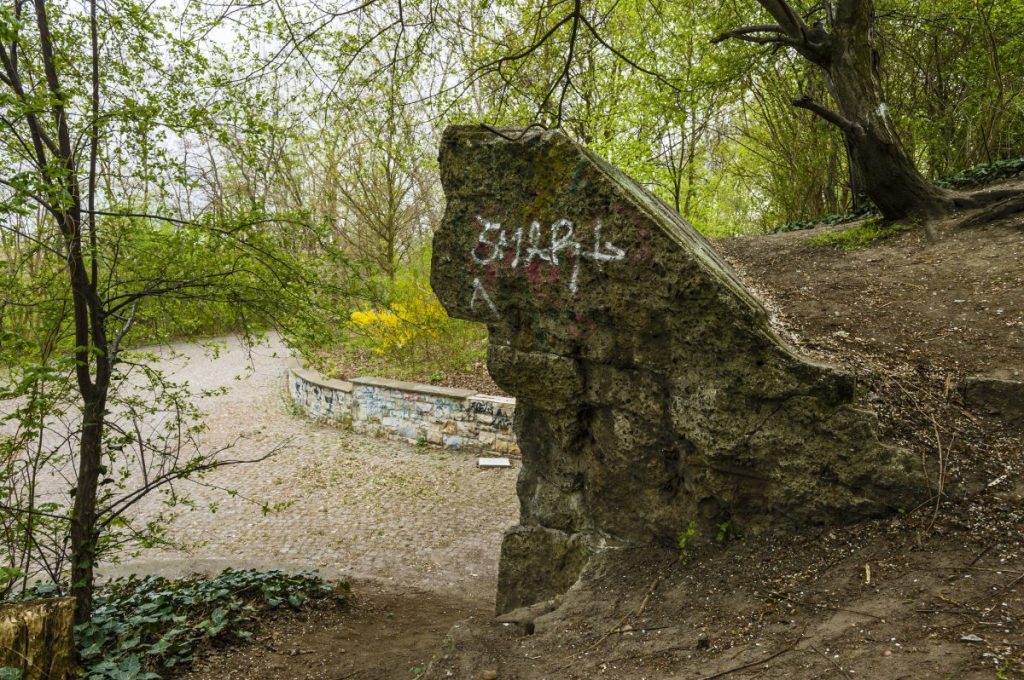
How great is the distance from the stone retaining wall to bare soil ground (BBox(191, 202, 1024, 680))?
409 cm

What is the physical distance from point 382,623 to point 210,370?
13.4m

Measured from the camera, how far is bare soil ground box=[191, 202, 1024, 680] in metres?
2.15

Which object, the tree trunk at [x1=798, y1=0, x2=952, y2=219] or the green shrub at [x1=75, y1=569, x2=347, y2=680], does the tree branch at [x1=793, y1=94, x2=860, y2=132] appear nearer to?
the tree trunk at [x1=798, y1=0, x2=952, y2=219]

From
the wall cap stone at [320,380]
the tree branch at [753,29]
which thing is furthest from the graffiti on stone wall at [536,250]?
the wall cap stone at [320,380]

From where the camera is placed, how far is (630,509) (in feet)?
11.6

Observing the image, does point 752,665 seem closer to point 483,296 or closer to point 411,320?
point 483,296

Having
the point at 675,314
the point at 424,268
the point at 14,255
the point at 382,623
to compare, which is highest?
the point at 424,268

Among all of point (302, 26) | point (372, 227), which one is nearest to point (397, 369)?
point (372, 227)

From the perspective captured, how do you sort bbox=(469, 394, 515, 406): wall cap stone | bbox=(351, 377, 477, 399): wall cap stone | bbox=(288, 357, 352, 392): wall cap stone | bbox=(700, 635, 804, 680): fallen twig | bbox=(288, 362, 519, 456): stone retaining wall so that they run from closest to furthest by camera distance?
bbox=(700, 635, 804, 680): fallen twig → bbox=(469, 394, 515, 406): wall cap stone → bbox=(288, 362, 519, 456): stone retaining wall → bbox=(351, 377, 477, 399): wall cap stone → bbox=(288, 357, 352, 392): wall cap stone

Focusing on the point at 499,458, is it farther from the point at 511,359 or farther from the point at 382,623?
the point at 511,359

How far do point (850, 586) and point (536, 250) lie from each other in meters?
2.24

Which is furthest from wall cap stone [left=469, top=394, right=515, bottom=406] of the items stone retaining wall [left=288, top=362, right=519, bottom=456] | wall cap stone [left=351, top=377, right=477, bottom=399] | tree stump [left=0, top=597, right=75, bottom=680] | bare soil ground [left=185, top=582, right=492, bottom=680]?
tree stump [left=0, top=597, right=75, bottom=680]

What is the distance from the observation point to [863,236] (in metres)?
6.28

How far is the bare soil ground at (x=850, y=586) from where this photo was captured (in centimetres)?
215
